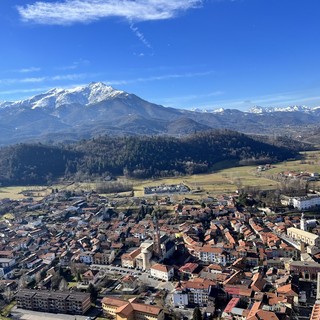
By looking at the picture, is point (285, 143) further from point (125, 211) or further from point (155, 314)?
point (155, 314)

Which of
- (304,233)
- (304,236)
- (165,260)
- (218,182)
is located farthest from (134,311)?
(218,182)

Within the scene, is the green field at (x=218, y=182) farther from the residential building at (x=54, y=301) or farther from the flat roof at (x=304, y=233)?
the residential building at (x=54, y=301)

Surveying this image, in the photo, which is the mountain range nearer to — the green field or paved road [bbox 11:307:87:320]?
the green field

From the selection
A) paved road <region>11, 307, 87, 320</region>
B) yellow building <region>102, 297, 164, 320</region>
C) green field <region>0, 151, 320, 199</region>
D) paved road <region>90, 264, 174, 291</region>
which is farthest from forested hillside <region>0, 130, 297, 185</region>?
yellow building <region>102, 297, 164, 320</region>

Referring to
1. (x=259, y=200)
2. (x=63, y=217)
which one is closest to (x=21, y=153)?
(x=63, y=217)

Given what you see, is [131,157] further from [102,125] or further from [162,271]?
[102,125]

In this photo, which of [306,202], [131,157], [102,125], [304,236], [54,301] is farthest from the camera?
[102,125]
